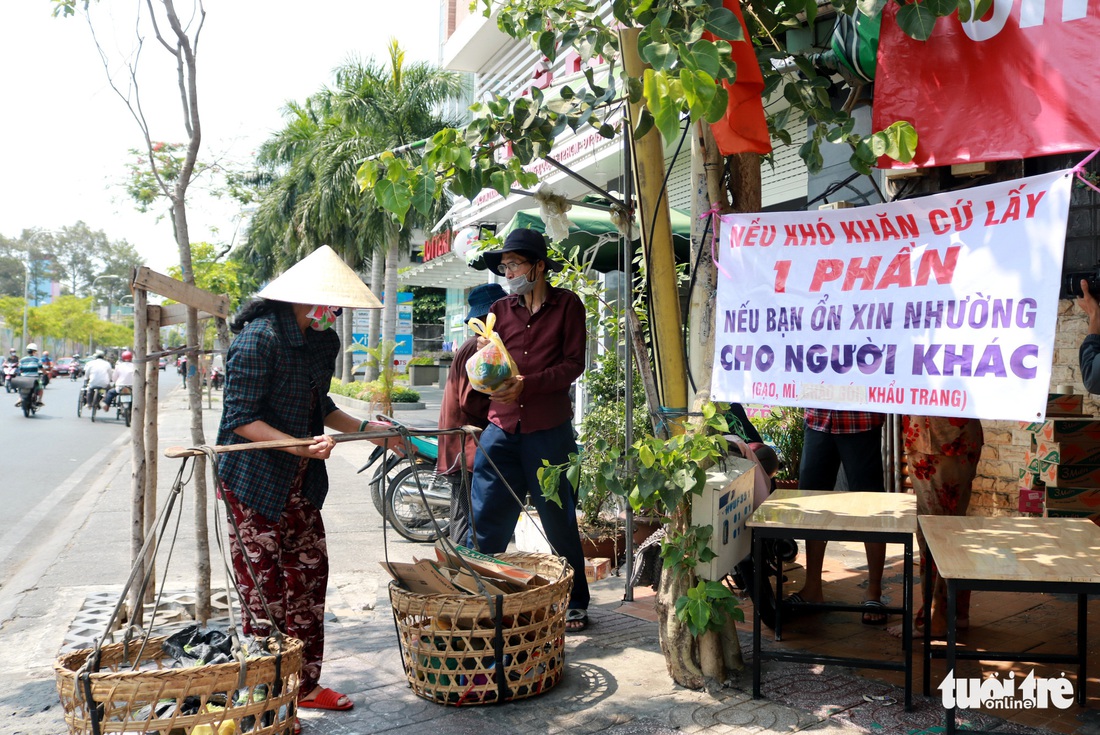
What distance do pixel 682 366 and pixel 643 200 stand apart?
2.57 feet

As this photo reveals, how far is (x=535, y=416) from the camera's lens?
182 inches

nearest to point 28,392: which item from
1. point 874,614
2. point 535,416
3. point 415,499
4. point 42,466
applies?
point 42,466

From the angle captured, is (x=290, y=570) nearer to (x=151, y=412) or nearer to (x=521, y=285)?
(x=151, y=412)

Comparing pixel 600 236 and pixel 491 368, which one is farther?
pixel 600 236

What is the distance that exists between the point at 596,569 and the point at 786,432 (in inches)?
99.0

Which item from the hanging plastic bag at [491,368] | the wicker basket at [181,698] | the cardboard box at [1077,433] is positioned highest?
the hanging plastic bag at [491,368]

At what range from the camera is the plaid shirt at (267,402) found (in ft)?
11.4

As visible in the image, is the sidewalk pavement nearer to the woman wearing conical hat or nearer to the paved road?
the woman wearing conical hat

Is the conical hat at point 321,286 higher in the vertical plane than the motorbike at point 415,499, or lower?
higher

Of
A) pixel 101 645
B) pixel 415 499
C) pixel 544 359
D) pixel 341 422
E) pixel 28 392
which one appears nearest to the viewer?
pixel 101 645

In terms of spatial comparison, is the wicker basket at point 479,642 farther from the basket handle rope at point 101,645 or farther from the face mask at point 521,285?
the face mask at point 521,285

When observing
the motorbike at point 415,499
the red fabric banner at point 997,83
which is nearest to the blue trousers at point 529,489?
the red fabric banner at point 997,83

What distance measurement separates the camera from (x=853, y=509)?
376cm

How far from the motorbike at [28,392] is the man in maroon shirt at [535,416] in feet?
63.2
